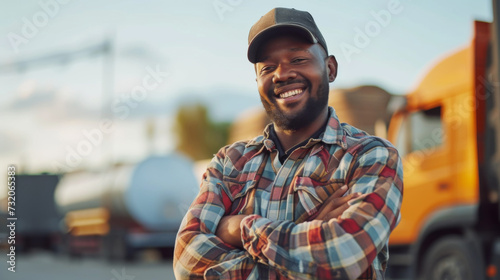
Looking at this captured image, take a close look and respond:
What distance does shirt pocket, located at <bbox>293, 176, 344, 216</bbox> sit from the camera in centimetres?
192

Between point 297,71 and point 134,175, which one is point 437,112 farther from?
point 134,175

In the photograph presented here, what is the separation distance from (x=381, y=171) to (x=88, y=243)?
1963cm

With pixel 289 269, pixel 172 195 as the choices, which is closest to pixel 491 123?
pixel 289 269

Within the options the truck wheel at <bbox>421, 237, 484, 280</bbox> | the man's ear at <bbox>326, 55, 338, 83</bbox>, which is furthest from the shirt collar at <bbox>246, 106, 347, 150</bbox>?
the truck wheel at <bbox>421, 237, 484, 280</bbox>

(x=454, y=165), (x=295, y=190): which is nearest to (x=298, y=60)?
(x=295, y=190)

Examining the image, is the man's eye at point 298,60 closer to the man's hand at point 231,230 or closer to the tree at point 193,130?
the man's hand at point 231,230

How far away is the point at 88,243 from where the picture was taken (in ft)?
66.3

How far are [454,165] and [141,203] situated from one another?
10.7 m

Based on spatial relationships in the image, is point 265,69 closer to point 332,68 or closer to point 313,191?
point 332,68

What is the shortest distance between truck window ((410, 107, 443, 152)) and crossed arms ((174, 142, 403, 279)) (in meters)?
5.42

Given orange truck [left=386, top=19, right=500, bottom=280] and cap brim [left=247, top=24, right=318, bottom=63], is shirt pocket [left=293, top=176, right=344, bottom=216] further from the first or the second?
orange truck [left=386, top=19, right=500, bottom=280]

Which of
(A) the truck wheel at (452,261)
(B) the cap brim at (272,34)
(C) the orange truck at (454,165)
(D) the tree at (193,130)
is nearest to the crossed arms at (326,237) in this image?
(B) the cap brim at (272,34)

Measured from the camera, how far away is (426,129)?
7.37 metres

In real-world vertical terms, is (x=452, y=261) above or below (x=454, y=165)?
below
